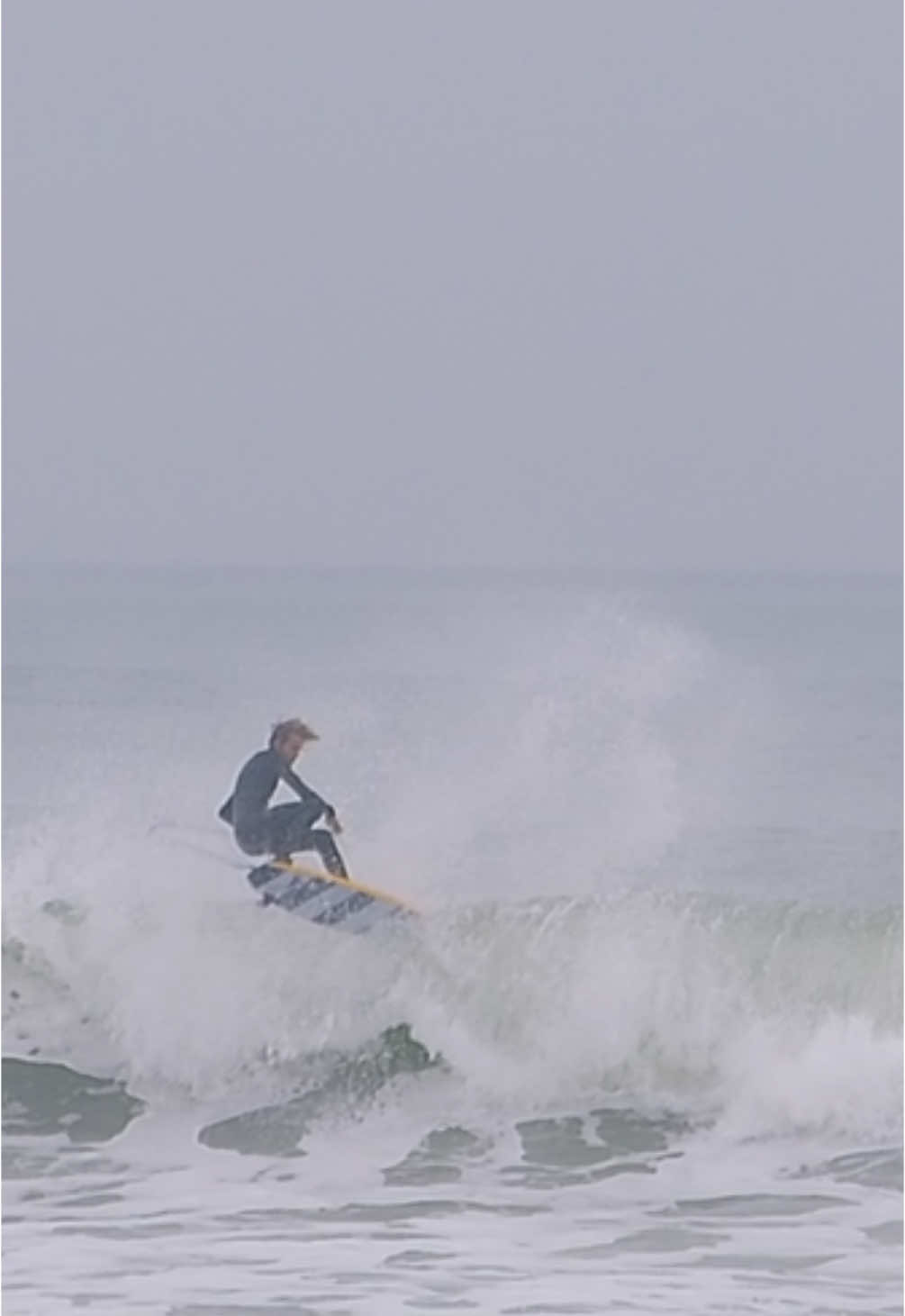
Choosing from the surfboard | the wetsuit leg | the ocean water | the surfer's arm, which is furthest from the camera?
the surfboard

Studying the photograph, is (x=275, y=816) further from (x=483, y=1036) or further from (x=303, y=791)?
(x=483, y=1036)

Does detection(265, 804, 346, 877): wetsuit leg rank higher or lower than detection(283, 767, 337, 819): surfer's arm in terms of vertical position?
lower

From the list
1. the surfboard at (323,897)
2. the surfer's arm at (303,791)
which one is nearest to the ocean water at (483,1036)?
the surfboard at (323,897)

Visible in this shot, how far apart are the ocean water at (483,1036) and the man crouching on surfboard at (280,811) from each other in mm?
686

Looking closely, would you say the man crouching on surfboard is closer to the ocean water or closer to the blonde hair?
the blonde hair

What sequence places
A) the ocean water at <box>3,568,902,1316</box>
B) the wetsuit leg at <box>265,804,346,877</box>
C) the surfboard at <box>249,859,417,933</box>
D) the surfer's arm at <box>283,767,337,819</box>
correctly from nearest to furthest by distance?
the ocean water at <box>3,568,902,1316</box> < the surfer's arm at <box>283,767,337,819</box> < the wetsuit leg at <box>265,804,346,877</box> < the surfboard at <box>249,859,417,933</box>

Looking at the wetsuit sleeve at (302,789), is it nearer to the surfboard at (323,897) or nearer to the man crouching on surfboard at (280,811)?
the man crouching on surfboard at (280,811)

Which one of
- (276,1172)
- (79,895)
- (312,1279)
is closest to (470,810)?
(79,895)

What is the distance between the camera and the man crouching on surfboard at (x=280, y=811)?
10.7m

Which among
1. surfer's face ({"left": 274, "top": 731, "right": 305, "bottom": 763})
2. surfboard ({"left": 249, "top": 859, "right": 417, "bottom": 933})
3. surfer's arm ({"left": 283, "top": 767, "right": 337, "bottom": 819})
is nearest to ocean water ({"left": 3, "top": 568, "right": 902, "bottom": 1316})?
surfboard ({"left": 249, "top": 859, "right": 417, "bottom": 933})

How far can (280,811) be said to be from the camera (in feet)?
35.9

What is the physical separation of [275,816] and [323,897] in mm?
478

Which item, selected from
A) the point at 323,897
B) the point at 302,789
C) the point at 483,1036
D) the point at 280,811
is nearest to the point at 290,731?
the point at 302,789

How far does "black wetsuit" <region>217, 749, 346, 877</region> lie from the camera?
1076 cm
